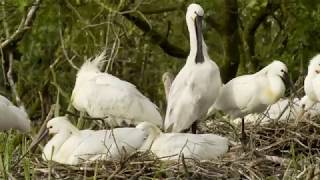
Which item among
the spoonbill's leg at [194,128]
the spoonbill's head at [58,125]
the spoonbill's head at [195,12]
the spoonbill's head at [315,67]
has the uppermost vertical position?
the spoonbill's head at [195,12]

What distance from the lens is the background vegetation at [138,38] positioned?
485 inches

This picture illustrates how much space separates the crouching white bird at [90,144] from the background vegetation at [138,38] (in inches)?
115

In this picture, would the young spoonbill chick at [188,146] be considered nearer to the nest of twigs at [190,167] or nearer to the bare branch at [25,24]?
the nest of twigs at [190,167]

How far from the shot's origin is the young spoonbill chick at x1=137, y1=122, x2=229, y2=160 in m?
7.93

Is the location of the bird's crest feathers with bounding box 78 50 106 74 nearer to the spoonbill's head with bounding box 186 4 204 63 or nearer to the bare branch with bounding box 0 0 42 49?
the bare branch with bounding box 0 0 42 49

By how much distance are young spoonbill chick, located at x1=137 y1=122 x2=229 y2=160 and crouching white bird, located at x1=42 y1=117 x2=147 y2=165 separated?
16 centimetres

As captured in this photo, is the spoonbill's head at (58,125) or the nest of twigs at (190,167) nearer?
the nest of twigs at (190,167)

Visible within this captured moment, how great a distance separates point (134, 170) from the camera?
7.35 metres

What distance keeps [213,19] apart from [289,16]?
1.04 meters

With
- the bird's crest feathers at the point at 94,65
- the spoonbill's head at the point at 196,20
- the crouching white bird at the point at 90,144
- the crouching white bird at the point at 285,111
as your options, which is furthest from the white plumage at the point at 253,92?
the bird's crest feathers at the point at 94,65

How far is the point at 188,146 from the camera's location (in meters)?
8.02

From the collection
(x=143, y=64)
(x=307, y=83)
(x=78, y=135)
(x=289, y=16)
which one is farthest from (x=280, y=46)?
(x=78, y=135)

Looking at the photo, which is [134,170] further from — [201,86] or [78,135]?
[201,86]

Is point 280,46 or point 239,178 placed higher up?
point 280,46
